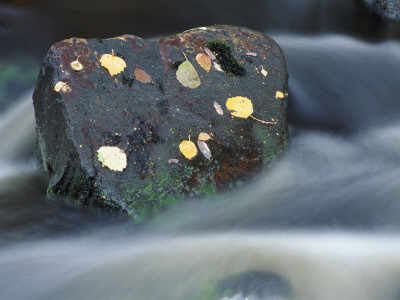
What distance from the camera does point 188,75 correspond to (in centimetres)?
279

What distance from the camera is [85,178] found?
2359 millimetres

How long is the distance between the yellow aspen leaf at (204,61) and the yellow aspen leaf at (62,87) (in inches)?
35.2

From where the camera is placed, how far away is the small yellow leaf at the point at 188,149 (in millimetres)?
2582

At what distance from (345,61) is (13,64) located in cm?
348

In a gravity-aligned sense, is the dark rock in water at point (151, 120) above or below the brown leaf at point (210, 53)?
below

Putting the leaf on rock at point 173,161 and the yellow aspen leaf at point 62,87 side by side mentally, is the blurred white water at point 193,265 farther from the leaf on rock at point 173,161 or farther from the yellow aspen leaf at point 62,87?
the yellow aspen leaf at point 62,87

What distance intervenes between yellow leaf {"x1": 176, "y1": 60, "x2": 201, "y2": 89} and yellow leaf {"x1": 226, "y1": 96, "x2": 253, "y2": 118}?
10.1 inches

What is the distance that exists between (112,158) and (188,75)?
0.78 m

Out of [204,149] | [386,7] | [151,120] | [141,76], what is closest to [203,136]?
[204,149]

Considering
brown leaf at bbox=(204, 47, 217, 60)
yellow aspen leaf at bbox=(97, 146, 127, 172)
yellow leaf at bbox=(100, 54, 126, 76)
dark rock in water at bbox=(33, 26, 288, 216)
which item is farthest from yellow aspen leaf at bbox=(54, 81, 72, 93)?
brown leaf at bbox=(204, 47, 217, 60)

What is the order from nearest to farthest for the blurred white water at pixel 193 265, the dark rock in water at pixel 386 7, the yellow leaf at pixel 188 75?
the blurred white water at pixel 193 265
the yellow leaf at pixel 188 75
the dark rock in water at pixel 386 7

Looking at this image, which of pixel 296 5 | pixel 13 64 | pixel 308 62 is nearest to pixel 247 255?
pixel 308 62

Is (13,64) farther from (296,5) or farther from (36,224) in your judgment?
(296,5)

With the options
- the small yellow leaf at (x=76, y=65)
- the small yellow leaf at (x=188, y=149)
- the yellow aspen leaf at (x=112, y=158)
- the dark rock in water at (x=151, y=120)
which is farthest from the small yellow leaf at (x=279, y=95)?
the small yellow leaf at (x=76, y=65)
